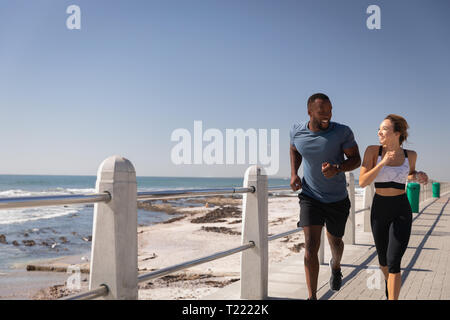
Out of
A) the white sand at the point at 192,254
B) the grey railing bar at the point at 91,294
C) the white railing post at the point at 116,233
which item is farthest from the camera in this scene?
the white sand at the point at 192,254

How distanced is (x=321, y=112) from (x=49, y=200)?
2.40 m

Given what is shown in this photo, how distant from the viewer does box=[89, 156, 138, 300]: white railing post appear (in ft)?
7.93

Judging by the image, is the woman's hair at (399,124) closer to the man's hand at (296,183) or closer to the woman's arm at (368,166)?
the woman's arm at (368,166)

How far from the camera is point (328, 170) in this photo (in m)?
3.58

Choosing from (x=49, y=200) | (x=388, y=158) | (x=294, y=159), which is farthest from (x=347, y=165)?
(x=49, y=200)

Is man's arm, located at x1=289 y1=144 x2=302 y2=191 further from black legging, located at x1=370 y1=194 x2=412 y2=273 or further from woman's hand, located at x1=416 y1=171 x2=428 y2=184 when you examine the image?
woman's hand, located at x1=416 y1=171 x2=428 y2=184

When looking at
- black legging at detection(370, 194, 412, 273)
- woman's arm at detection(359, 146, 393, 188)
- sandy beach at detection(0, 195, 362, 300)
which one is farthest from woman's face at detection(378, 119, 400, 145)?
sandy beach at detection(0, 195, 362, 300)

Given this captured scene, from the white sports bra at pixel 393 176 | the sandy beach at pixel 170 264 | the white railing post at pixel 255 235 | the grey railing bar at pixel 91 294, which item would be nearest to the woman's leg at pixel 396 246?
the white sports bra at pixel 393 176

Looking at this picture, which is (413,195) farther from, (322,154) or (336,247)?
(322,154)

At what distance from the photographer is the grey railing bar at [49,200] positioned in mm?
1932

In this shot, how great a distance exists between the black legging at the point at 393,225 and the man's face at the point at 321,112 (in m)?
0.76

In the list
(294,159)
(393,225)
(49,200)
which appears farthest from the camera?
(294,159)
